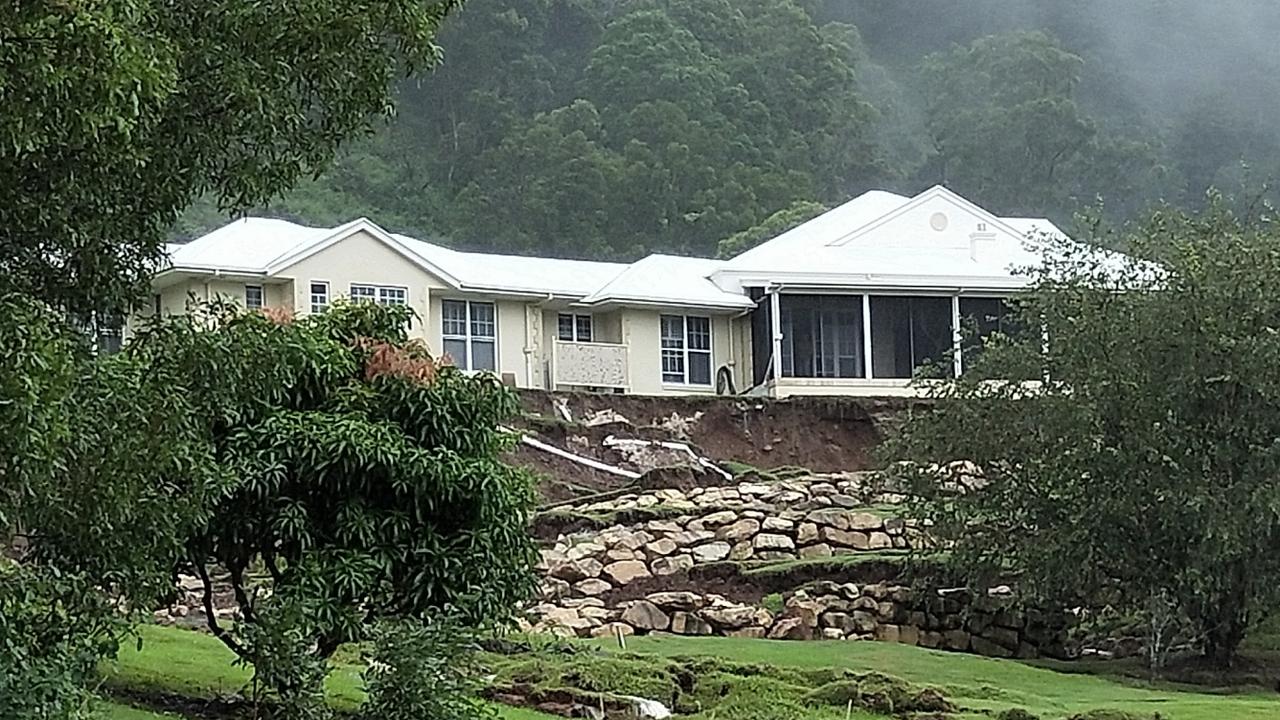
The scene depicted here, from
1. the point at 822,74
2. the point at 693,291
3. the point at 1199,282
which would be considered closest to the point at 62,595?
the point at 1199,282

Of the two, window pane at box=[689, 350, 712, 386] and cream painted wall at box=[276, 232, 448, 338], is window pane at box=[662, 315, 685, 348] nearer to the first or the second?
window pane at box=[689, 350, 712, 386]

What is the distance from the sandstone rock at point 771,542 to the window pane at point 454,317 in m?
11.9

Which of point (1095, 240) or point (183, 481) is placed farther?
point (1095, 240)

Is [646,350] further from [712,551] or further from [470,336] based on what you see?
[712,551]

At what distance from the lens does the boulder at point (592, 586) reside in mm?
25344

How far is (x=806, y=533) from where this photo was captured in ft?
93.3

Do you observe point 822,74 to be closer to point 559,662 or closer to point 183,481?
point 559,662

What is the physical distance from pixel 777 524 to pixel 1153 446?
657 cm

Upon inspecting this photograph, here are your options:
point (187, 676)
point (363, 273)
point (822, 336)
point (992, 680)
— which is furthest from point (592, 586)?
point (822, 336)

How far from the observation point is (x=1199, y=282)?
930 inches

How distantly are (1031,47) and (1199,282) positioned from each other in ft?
203

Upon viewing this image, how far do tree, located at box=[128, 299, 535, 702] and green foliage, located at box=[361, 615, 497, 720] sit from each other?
743 mm

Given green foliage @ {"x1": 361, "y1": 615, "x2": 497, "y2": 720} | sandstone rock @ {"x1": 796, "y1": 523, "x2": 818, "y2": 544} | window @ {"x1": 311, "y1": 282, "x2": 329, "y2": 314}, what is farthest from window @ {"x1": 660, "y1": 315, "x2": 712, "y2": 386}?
green foliage @ {"x1": 361, "y1": 615, "x2": 497, "y2": 720}

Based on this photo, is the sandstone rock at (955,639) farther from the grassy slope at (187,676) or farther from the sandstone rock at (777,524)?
the grassy slope at (187,676)
